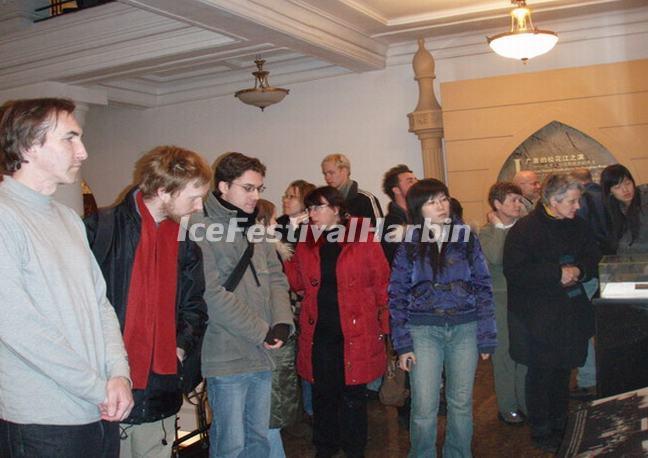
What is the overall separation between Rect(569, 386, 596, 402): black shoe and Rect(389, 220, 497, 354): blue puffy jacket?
1.82m

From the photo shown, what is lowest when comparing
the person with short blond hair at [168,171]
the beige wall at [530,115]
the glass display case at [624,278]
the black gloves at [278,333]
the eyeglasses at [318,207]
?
the black gloves at [278,333]

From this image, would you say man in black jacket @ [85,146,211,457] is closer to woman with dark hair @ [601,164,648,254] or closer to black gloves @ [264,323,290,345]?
black gloves @ [264,323,290,345]

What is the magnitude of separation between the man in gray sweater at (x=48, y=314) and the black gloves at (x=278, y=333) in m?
1.04

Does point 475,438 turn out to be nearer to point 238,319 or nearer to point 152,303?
point 238,319

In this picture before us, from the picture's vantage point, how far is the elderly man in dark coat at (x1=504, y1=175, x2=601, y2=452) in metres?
A: 3.67

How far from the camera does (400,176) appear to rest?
523cm

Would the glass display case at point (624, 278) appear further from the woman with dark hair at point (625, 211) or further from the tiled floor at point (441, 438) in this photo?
the woman with dark hair at point (625, 211)

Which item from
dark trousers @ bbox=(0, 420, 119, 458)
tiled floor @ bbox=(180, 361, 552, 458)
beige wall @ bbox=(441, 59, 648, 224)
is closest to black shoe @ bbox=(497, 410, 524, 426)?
tiled floor @ bbox=(180, 361, 552, 458)

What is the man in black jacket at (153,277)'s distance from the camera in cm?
232

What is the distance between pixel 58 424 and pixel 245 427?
4.32 feet

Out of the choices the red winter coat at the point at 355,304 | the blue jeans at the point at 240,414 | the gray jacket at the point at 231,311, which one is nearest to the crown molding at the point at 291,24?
the red winter coat at the point at 355,304

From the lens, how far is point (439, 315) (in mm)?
3311

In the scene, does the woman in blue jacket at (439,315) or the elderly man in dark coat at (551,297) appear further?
the elderly man in dark coat at (551,297)

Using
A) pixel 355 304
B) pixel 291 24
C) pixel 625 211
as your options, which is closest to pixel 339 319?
pixel 355 304
